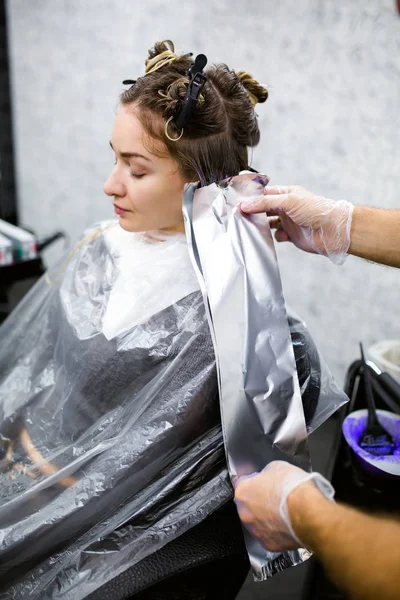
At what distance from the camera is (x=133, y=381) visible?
0.99 meters

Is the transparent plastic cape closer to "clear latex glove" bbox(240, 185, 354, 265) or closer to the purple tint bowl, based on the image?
"clear latex glove" bbox(240, 185, 354, 265)

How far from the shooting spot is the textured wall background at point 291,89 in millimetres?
1430

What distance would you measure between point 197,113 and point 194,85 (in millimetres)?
65

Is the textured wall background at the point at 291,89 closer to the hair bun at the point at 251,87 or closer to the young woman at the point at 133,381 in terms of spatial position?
the hair bun at the point at 251,87

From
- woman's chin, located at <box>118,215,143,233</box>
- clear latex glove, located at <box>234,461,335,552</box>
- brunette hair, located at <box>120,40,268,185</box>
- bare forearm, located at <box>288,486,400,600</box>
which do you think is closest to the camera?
bare forearm, located at <box>288,486,400,600</box>

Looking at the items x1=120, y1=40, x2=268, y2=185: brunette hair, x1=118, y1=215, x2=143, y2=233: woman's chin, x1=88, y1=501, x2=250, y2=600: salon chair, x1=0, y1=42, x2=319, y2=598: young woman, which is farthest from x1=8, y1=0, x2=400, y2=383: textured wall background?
x1=88, y1=501, x2=250, y2=600: salon chair

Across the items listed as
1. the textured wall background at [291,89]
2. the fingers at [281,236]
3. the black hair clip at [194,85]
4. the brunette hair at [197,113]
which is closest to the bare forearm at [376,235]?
the fingers at [281,236]

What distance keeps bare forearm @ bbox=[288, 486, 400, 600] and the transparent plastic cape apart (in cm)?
16

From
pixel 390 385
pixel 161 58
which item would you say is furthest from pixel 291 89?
pixel 390 385

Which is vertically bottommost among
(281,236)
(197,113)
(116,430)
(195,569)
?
(195,569)

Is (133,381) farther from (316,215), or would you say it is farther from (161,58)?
(161,58)

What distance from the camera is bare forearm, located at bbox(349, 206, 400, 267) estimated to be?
1.02 m

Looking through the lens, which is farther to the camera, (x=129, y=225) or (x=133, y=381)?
(x=129, y=225)

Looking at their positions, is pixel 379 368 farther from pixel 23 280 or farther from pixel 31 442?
pixel 23 280
